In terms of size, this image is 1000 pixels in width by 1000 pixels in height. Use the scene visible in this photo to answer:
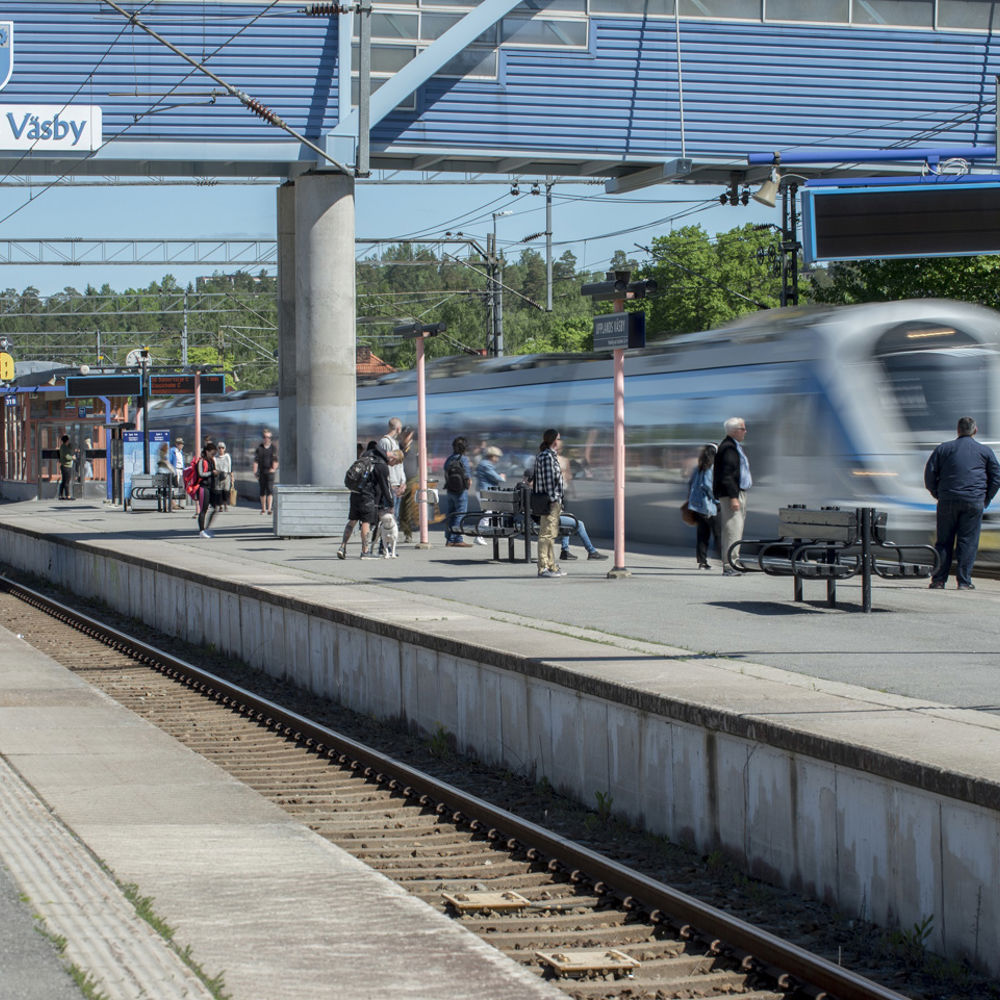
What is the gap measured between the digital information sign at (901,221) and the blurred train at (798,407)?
72 centimetres

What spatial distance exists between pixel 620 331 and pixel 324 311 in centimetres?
843

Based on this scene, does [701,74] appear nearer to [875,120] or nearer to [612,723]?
[875,120]

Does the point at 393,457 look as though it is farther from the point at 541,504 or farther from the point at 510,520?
the point at 541,504

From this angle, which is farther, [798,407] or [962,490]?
[798,407]

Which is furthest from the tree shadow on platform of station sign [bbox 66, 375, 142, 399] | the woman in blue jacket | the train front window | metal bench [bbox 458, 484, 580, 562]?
station sign [bbox 66, 375, 142, 399]

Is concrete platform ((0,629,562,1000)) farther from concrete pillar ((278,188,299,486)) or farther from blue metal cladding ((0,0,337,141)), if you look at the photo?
concrete pillar ((278,188,299,486))

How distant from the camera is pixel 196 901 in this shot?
6.06m

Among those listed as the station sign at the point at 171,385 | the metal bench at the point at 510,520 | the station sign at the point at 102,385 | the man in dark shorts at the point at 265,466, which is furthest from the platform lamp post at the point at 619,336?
the station sign at the point at 102,385

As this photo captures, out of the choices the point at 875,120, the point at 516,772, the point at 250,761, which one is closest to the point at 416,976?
the point at 516,772

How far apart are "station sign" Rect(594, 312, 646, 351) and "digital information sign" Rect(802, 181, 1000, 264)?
4.22m

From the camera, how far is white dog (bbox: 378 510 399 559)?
1903cm

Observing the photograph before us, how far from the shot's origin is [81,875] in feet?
20.2

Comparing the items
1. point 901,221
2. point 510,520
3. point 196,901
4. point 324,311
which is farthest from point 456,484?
point 196,901

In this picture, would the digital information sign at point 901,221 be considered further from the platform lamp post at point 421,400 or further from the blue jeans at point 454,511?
the blue jeans at point 454,511
